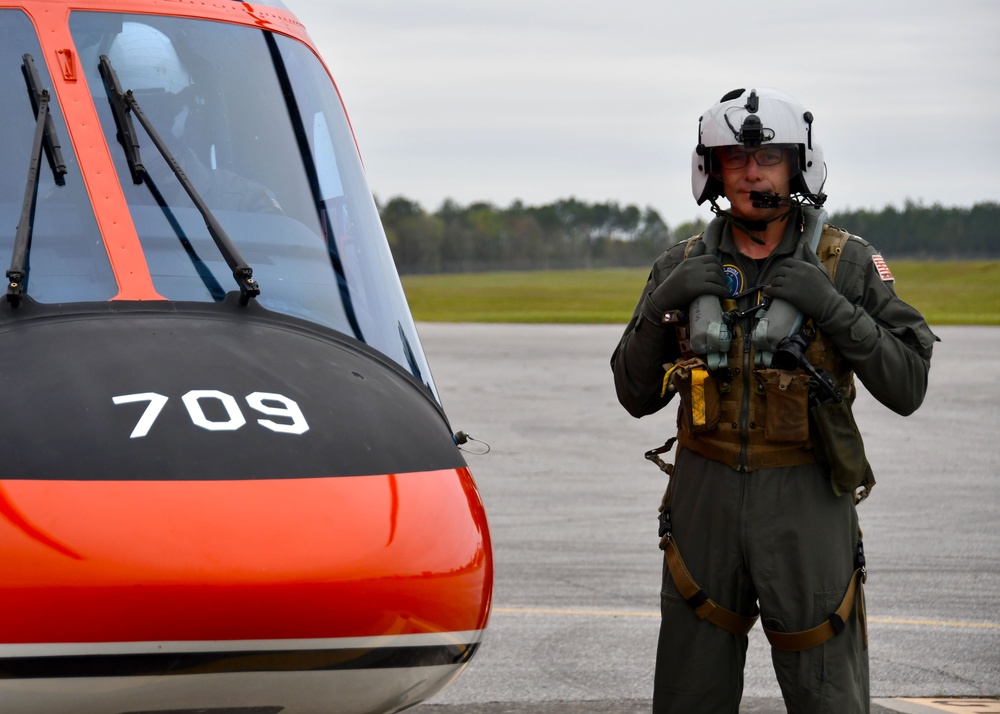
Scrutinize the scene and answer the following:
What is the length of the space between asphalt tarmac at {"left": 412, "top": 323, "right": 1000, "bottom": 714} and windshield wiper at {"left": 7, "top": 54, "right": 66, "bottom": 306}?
2.53 metres

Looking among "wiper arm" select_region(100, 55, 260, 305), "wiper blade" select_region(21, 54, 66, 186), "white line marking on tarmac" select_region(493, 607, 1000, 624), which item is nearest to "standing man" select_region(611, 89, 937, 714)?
"wiper arm" select_region(100, 55, 260, 305)

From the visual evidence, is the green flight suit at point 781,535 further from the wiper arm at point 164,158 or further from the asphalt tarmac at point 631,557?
the asphalt tarmac at point 631,557

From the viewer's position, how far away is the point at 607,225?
422 feet

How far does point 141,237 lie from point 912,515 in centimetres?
718

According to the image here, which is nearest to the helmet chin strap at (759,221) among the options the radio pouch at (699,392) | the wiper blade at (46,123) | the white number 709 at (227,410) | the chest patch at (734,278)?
the chest patch at (734,278)

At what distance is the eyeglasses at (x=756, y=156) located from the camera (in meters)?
3.65

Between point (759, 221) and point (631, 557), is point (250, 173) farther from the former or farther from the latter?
point (631, 557)

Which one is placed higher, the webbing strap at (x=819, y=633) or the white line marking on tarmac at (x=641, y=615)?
the webbing strap at (x=819, y=633)

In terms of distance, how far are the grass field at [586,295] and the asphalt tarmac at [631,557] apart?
22750 mm

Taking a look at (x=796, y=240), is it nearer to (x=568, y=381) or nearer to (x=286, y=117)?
(x=286, y=117)

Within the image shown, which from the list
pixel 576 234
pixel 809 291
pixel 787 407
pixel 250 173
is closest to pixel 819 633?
pixel 787 407

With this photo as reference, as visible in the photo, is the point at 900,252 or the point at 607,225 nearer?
the point at 900,252

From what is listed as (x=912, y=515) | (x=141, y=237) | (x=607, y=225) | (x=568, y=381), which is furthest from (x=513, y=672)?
(x=607, y=225)

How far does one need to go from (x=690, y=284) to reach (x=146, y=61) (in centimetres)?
164
